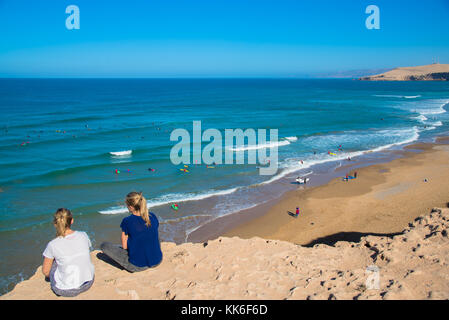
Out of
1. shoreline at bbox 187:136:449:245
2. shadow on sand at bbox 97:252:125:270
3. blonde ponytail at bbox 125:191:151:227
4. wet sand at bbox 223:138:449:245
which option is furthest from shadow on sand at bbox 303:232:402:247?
blonde ponytail at bbox 125:191:151:227

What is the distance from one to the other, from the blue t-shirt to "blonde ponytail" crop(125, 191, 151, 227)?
0.29 feet

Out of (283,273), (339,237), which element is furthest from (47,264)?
(339,237)

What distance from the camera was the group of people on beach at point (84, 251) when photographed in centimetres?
475

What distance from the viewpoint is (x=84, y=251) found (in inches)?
195

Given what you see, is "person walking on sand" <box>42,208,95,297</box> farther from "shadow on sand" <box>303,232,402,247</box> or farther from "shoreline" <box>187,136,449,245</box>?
"shadow on sand" <box>303,232,402,247</box>

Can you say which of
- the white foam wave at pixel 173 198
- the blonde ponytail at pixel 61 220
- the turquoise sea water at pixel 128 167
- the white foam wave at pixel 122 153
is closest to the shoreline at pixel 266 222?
the turquoise sea water at pixel 128 167

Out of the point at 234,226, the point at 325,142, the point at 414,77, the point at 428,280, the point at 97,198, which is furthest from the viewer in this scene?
the point at 414,77

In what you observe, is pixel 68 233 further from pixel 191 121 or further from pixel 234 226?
pixel 191 121

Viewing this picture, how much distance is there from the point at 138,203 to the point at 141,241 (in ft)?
2.62

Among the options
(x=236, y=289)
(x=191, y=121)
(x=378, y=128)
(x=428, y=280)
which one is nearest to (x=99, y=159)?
(x=191, y=121)

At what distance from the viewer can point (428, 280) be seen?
5.22m

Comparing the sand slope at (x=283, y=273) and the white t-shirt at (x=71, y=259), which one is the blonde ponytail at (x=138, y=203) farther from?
the sand slope at (x=283, y=273)
